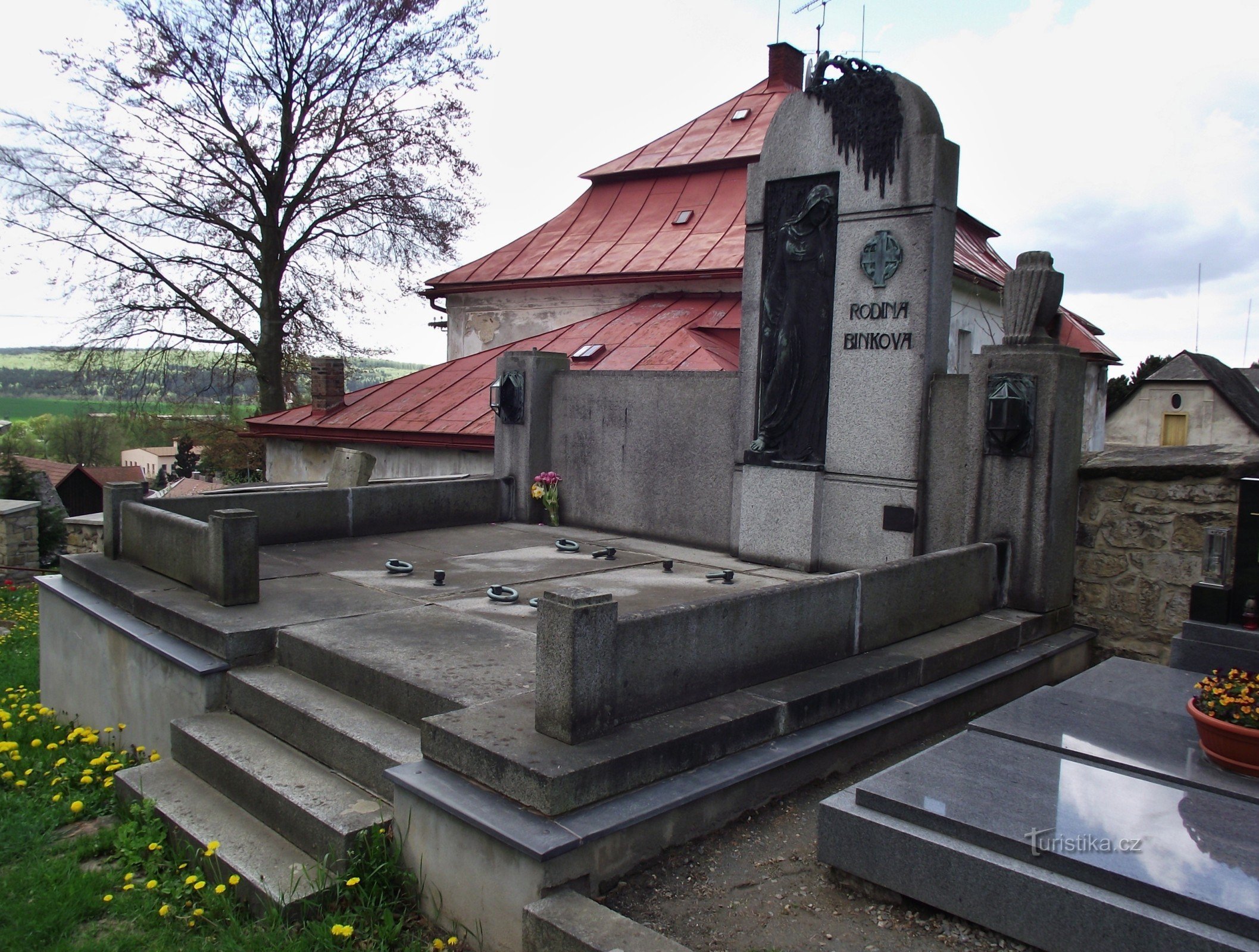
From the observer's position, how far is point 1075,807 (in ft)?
11.2

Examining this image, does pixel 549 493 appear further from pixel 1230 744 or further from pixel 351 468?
pixel 1230 744

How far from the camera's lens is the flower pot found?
3.73 m

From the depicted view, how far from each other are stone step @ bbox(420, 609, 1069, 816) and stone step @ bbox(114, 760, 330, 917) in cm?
70

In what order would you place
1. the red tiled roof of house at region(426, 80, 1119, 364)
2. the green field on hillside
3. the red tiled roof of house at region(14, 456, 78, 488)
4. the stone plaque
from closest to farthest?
the stone plaque → the red tiled roof of house at region(426, 80, 1119, 364) → the red tiled roof of house at region(14, 456, 78, 488) → the green field on hillside

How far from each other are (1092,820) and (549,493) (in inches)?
277

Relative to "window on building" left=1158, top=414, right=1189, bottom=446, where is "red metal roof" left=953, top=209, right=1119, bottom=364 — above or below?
above

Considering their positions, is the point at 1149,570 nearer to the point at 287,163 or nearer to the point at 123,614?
the point at 123,614

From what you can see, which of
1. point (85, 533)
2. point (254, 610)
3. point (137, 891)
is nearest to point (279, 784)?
point (137, 891)

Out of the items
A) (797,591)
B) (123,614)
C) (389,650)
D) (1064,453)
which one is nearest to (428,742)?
(389,650)

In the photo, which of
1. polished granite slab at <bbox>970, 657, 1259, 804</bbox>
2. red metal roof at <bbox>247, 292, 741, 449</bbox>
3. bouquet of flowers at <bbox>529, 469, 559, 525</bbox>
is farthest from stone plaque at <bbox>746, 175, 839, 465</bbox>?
red metal roof at <bbox>247, 292, 741, 449</bbox>

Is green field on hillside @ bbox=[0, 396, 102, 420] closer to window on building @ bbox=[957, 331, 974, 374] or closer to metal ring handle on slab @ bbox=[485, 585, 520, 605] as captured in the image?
window on building @ bbox=[957, 331, 974, 374]

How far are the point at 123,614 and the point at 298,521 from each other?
2.17 metres

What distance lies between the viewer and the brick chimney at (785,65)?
20.8 meters

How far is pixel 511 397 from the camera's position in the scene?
32.7 ft
